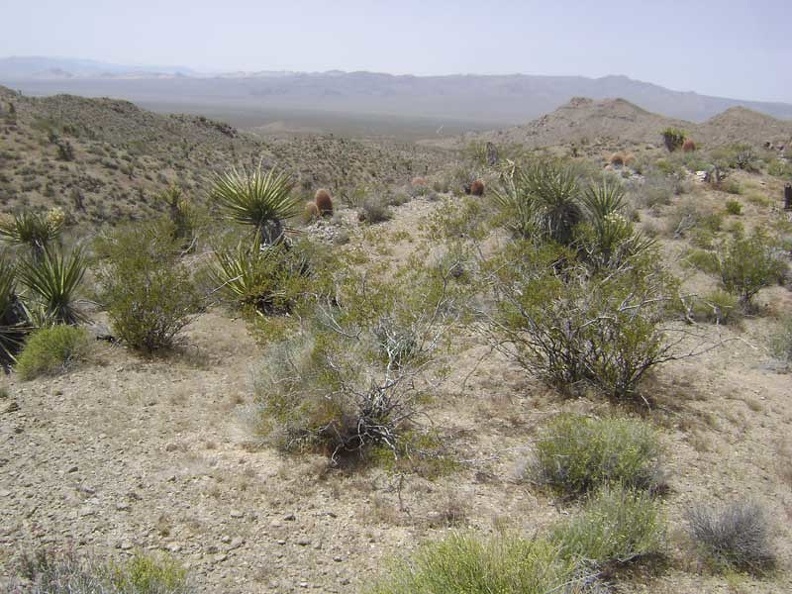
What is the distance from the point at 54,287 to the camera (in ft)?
31.5

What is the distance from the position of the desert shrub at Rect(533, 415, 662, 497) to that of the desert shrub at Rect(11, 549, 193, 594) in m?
3.18

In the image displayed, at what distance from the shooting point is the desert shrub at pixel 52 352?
7828 millimetres

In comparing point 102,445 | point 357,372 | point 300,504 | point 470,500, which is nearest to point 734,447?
point 470,500

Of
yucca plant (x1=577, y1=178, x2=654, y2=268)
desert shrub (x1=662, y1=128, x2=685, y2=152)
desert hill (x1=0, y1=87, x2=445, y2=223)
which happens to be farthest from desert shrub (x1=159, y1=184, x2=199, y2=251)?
desert shrub (x1=662, y1=128, x2=685, y2=152)

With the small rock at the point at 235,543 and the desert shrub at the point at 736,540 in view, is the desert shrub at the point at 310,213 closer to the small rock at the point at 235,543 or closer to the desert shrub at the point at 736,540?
the small rock at the point at 235,543

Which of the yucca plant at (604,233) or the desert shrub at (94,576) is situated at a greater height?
the yucca plant at (604,233)

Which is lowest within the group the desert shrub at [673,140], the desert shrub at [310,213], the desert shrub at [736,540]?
the desert shrub at [736,540]

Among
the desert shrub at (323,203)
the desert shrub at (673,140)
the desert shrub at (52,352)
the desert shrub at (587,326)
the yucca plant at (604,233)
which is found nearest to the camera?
the desert shrub at (587,326)

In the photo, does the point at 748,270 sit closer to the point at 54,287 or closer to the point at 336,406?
the point at 336,406

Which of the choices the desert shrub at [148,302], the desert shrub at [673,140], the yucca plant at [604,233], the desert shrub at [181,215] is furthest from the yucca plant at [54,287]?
the desert shrub at [673,140]

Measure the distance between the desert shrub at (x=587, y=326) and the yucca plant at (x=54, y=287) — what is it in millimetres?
6787

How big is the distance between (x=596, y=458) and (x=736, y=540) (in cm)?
121

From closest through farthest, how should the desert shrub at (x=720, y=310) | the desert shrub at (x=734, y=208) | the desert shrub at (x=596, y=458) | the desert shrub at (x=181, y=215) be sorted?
the desert shrub at (x=596, y=458) → the desert shrub at (x=720, y=310) → the desert shrub at (x=181, y=215) → the desert shrub at (x=734, y=208)

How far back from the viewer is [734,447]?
6.32m
